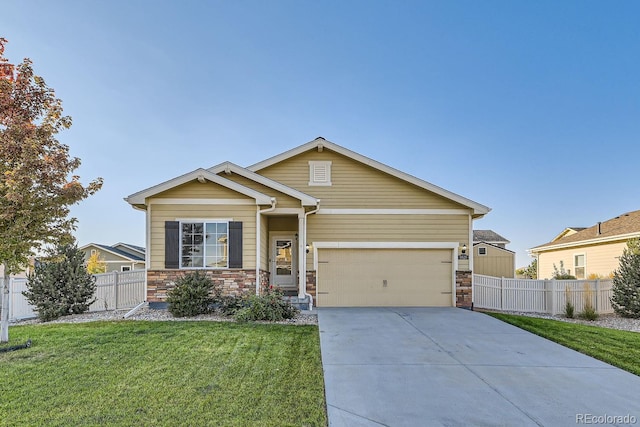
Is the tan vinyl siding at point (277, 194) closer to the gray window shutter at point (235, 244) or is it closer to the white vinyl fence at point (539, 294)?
the gray window shutter at point (235, 244)

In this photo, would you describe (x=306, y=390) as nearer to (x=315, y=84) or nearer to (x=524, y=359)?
(x=524, y=359)

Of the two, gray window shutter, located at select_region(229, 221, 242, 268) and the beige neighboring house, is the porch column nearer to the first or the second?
gray window shutter, located at select_region(229, 221, 242, 268)

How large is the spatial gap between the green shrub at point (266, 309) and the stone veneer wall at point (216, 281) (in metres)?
0.70

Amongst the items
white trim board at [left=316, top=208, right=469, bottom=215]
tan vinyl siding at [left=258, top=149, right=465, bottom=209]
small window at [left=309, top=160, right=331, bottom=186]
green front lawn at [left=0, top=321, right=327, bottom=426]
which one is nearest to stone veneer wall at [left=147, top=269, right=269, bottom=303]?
green front lawn at [left=0, top=321, right=327, bottom=426]

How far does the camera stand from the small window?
13.2 metres

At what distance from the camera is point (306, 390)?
4.92 m

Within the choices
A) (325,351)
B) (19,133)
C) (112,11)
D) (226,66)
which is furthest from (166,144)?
(325,351)

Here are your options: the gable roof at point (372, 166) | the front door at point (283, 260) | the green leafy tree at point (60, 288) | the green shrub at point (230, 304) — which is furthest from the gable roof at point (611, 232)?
the green leafy tree at point (60, 288)

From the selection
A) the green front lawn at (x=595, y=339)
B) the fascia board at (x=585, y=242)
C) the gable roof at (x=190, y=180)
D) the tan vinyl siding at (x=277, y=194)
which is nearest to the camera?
the green front lawn at (x=595, y=339)

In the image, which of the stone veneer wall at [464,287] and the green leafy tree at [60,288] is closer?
the green leafy tree at [60,288]

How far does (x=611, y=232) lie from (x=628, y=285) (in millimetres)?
6096

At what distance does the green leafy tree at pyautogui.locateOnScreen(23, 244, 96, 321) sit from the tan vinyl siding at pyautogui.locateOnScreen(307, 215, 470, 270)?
6.74m

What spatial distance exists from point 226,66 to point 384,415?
1464cm

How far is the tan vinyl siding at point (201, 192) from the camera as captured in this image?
11.2 metres
